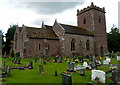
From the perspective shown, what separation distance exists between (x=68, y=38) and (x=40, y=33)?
6.48 metres

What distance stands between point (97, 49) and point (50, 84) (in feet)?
91.0

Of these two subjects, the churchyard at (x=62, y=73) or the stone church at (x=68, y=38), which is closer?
the churchyard at (x=62, y=73)

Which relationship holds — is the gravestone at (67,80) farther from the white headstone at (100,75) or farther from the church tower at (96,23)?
the church tower at (96,23)

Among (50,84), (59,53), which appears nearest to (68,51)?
(59,53)

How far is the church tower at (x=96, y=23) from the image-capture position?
33.7 metres

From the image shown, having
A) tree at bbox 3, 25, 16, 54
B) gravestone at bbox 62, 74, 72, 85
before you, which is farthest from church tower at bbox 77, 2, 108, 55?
gravestone at bbox 62, 74, 72, 85

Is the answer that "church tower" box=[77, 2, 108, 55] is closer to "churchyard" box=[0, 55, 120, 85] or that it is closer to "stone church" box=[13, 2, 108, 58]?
"stone church" box=[13, 2, 108, 58]

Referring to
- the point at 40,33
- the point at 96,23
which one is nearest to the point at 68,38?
the point at 40,33

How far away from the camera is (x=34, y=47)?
26.5 metres

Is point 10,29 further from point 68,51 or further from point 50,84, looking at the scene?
point 50,84

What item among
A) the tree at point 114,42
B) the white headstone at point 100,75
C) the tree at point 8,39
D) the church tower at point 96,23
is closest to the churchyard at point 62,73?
the white headstone at point 100,75

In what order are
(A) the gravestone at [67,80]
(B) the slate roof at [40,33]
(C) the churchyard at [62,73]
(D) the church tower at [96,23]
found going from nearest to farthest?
1. (A) the gravestone at [67,80]
2. (C) the churchyard at [62,73]
3. (B) the slate roof at [40,33]
4. (D) the church tower at [96,23]

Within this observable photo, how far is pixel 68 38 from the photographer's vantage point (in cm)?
2875

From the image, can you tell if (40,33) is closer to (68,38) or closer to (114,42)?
(68,38)
